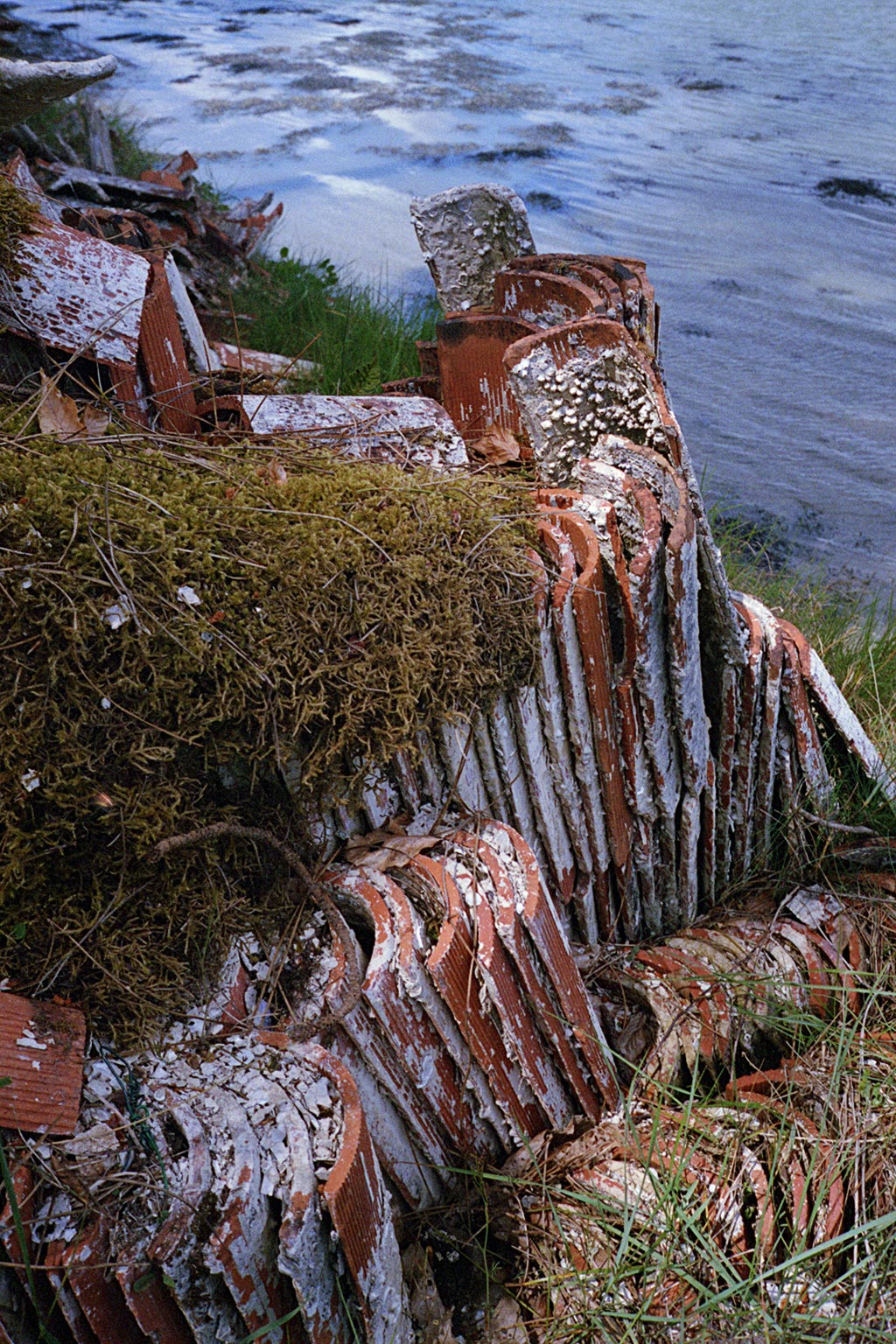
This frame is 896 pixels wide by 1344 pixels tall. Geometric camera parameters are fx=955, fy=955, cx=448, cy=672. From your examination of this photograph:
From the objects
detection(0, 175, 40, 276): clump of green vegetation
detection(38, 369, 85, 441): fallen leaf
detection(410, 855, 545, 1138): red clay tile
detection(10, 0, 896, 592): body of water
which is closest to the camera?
detection(410, 855, 545, 1138): red clay tile

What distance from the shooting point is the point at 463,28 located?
8883 millimetres

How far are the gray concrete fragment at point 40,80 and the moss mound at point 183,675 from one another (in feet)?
4.29

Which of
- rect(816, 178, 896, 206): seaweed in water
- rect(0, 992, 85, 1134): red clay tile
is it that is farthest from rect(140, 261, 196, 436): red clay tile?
rect(816, 178, 896, 206): seaweed in water

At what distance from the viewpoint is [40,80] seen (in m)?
2.49

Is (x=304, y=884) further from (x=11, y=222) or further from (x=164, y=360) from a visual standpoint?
(x=11, y=222)

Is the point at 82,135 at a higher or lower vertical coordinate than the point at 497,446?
higher

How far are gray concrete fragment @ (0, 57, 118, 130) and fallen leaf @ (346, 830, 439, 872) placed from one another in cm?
215

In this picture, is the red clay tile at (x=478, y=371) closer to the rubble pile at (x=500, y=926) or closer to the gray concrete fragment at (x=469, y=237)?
the rubble pile at (x=500, y=926)

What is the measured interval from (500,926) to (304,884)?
370 millimetres

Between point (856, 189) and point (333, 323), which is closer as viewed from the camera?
point (333, 323)

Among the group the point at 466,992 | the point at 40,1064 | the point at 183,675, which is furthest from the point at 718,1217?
the point at 183,675

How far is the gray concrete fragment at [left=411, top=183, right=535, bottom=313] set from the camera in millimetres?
2928

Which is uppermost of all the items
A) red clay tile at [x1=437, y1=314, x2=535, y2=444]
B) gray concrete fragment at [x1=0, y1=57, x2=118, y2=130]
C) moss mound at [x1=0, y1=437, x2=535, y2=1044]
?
gray concrete fragment at [x1=0, y1=57, x2=118, y2=130]

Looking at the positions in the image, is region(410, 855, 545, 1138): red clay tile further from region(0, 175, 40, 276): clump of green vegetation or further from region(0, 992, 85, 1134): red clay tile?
region(0, 175, 40, 276): clump of green vegetation
